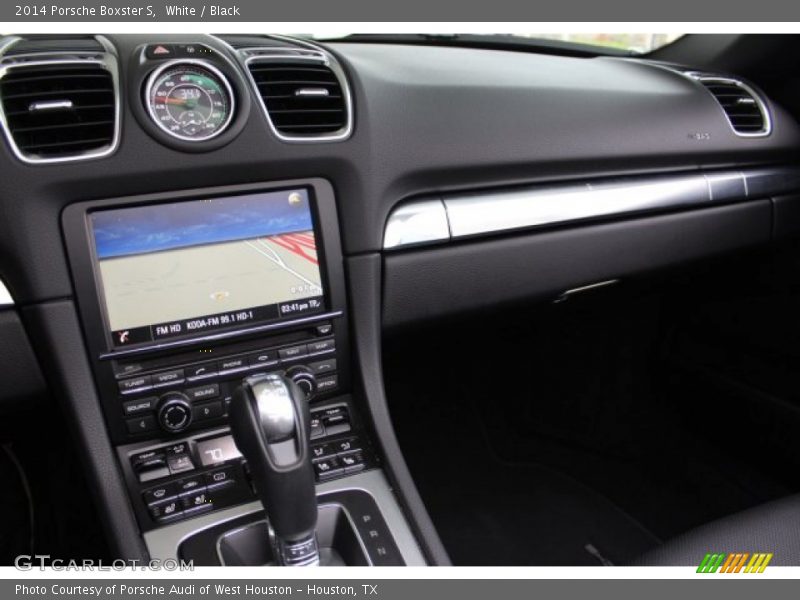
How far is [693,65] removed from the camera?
182 centimetres

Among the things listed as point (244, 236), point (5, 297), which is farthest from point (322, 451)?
point (5, 297)

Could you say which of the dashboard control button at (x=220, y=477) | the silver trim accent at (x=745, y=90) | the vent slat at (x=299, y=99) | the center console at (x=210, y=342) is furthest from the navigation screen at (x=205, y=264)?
the silver trim accent at (x=745, y=90)

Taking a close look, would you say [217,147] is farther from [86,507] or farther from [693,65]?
[693,65]

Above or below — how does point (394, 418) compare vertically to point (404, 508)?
below

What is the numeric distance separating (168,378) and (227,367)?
9 cm

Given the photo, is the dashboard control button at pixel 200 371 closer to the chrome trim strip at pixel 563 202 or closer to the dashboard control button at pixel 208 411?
the dashboard control button at pixel 208 411

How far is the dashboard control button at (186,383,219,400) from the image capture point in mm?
1104

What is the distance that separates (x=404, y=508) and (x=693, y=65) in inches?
52.5

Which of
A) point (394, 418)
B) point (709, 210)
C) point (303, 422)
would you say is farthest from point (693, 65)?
point (303, 422)

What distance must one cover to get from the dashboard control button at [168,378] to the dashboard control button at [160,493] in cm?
14

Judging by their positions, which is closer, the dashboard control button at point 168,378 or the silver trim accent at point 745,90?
the dashboard control button at point 168,378

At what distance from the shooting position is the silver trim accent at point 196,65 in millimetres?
1001

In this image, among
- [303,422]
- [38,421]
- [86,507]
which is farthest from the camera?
[86,507]

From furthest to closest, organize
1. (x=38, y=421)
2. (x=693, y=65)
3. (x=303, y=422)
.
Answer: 1. (x=693, y=65)
2. (x=38, y=421)
3. (x=303, y=422)
